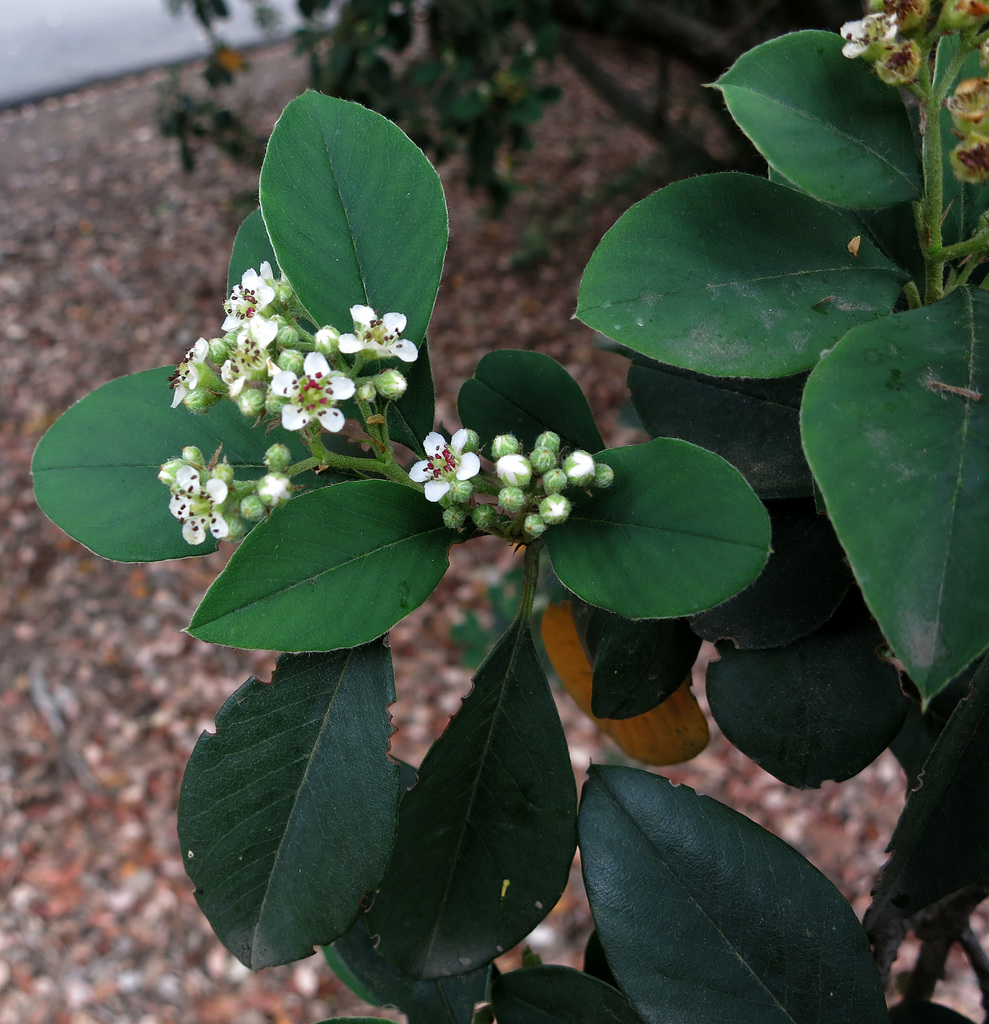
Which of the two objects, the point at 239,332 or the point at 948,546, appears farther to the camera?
the point at 239,332

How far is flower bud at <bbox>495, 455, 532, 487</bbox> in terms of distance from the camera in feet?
2.32

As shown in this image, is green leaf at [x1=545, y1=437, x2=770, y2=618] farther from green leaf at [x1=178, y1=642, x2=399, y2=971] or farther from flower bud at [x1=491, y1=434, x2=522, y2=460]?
green leaf at [x1=178, y1=642, x2=399, y2=971]

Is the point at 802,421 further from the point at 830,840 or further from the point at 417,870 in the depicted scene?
the point at 830,840

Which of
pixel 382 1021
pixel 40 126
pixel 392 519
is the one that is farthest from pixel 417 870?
pixel 40 126

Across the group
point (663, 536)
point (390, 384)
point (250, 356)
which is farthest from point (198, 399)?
point (663, 536)

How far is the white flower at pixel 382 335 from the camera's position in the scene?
2.41 feet

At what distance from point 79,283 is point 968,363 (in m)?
5.24

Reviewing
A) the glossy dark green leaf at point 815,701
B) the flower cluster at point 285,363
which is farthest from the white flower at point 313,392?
the glossy dark green leaf at point 815,701

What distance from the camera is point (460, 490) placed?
708mm

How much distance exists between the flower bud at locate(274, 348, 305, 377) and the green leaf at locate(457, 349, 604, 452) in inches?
7.6

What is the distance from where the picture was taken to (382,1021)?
2.63 ft

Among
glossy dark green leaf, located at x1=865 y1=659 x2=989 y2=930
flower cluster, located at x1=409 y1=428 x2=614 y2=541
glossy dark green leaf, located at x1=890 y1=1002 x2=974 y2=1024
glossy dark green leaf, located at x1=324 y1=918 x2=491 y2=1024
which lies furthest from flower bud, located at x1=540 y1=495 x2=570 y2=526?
glossy dark green leaf, located at x1=890 y1=1002 x2=974 y2=1024

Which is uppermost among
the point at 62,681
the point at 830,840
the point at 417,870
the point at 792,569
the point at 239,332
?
the point at 239,332

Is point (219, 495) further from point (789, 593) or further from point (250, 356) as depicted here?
point (789, 593)
